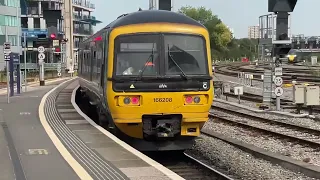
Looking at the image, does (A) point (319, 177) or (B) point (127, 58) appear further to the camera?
(B) point (127, 58)

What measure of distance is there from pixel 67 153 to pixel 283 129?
8922mm

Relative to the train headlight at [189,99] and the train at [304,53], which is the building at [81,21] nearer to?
the train at [304,53]

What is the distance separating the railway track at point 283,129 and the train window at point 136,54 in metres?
4.71

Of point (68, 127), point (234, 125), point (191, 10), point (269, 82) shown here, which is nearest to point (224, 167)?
point (68, 127)

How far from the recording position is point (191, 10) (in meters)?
142

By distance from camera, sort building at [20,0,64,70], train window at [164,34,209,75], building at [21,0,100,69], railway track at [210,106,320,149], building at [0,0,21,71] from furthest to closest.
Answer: building at [20,0,64,70] → building at [21,0,100,69] → building at [0,0,21,71] → railway track at [210,106,320,149] → train window at [164,34,209,75]

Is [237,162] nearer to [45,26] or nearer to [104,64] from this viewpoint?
[104,64]

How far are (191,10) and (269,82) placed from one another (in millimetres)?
119744

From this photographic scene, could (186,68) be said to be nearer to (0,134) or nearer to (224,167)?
(224,167)

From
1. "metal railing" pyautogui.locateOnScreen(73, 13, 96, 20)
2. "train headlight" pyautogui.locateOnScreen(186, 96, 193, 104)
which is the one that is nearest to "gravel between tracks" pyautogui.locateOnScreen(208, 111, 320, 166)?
"train headlight" pyautogui.locateOnScreen(186, 96, 193, 104)

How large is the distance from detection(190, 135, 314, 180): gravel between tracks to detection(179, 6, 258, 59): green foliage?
365 feet

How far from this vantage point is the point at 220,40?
427 feet

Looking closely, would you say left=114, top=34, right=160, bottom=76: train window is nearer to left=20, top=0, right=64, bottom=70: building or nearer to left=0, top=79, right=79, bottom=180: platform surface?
left=0, top=79, right=79, bottom=180: platform surface

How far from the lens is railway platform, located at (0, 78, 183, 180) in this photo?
8.00 m
